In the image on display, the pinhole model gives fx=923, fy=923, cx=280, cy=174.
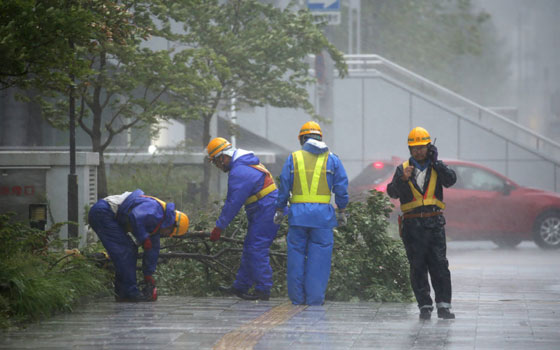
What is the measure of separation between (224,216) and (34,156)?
3.56m

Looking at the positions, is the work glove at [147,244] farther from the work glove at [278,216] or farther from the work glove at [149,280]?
the work glove at [278,216]

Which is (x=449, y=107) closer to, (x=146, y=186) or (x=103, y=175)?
(x=146, y=186)

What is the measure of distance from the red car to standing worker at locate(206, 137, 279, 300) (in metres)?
7.92

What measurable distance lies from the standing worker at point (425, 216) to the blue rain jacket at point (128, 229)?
2.25 meters

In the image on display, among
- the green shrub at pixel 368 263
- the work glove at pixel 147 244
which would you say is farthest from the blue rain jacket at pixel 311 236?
the work glove at pixel 147 244

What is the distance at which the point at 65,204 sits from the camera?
1145 centimetres

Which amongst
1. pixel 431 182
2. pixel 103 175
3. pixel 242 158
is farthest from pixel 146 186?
pixel 431 182

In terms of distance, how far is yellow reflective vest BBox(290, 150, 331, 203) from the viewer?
8898 mm

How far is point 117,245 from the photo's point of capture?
887 centimetres

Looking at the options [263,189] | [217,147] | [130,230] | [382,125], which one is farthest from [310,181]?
[382,125]

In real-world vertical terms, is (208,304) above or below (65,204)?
below

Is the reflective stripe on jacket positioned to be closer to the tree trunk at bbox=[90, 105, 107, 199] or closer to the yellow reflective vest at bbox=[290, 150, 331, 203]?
the yellow reflective vest at bbox=[290, 150, 331, 203]

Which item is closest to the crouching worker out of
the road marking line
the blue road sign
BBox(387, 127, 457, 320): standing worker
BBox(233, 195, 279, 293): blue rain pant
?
BBox(233, 195, 279, 293): blue rain pant

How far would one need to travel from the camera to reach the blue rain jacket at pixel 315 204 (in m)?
8.82
